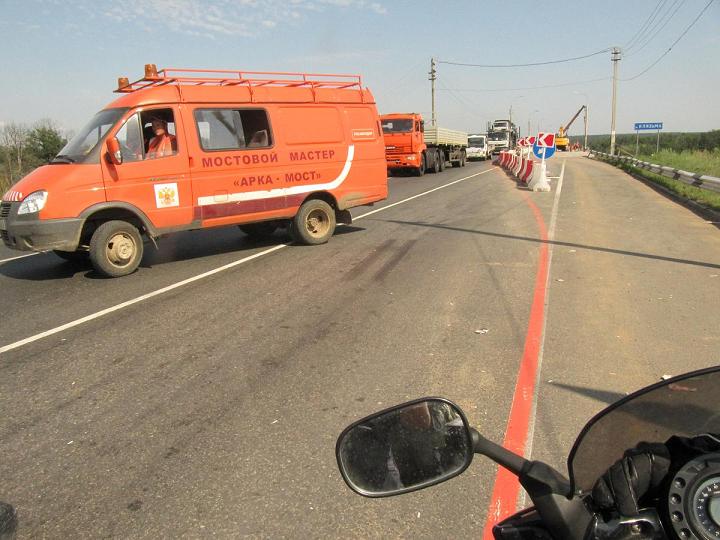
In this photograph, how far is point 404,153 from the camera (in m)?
25.8

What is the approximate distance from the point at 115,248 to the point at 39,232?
92cm

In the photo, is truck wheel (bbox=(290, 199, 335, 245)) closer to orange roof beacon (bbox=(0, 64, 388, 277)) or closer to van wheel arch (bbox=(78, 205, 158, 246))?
orange roof beacon (bbox=(0, 64, 388, 277))

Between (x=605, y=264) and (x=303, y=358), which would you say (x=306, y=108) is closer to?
(x=605, y=264)

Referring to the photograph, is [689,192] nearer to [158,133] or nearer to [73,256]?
[158,133]

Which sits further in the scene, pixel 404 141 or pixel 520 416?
pixel 404 141

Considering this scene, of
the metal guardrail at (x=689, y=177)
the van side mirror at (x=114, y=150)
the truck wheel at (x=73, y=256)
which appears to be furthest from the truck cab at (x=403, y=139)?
the van side mirror at (x=114, y=150)

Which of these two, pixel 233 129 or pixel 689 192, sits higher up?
pixel 233 129

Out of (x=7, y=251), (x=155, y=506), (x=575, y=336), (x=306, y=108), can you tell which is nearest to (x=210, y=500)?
(x=155, y=506)

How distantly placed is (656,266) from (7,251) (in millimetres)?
10354

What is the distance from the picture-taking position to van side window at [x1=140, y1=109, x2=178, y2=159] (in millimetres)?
7887

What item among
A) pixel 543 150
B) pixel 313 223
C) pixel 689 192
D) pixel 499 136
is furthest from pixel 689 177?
pixel 499 136

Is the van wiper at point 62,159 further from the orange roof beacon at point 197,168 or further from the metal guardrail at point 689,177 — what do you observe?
the metal guardrail at point 689,177

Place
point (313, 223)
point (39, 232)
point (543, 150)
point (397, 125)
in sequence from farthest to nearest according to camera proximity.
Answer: point (397, 125) < point (543, 150) < point (313, 223) < point (39, 232)

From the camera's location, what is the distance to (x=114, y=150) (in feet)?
24.3
